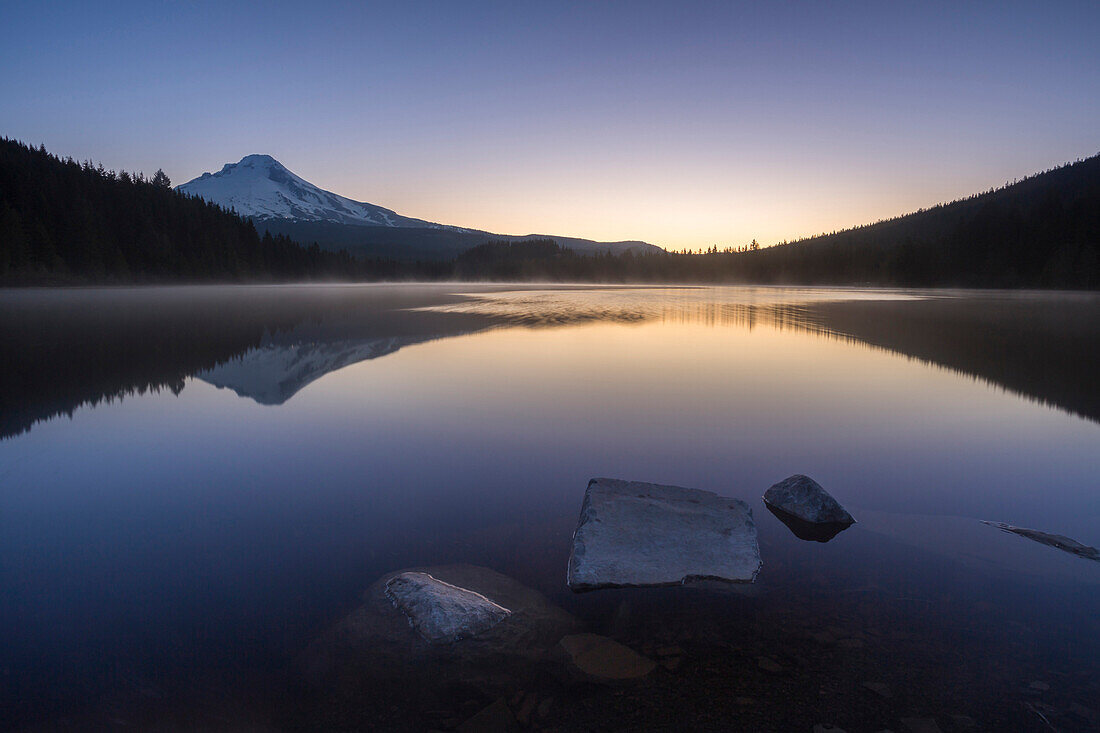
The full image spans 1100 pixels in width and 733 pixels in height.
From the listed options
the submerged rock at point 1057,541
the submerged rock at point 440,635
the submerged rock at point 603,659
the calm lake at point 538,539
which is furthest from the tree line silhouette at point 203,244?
the submerged rock at point 1057,541

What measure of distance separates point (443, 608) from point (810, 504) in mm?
4491

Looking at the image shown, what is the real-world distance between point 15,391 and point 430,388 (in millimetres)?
10054

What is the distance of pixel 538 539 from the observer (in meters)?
6.11

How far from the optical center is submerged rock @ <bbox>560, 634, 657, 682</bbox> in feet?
13.3

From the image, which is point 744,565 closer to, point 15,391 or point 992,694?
point 992,694

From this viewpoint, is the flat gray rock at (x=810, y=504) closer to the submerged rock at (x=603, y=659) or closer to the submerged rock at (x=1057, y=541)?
the submerged rock at (x=1057, y=541)

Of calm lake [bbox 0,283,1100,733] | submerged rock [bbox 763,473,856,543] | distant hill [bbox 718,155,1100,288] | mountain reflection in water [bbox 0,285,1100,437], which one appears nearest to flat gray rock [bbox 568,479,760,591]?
calm lake [bbox 0,283,1100,733]

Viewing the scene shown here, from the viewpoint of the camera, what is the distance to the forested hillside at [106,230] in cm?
8162

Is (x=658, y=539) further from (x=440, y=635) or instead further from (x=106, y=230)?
(x=106, y=230)

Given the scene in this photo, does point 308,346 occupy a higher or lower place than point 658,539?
higher

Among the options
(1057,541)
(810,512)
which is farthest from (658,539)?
(1057,541)

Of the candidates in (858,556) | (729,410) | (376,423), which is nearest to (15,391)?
(376,423)

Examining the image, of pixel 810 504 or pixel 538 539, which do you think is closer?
pixel 538 539

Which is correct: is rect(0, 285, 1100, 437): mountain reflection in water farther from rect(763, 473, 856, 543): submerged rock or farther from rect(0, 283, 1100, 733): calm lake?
rect(763, 473, 856, 543): submerged rock
